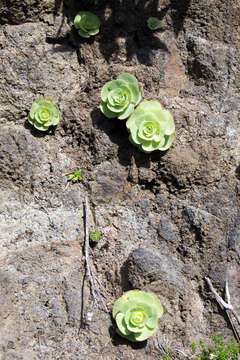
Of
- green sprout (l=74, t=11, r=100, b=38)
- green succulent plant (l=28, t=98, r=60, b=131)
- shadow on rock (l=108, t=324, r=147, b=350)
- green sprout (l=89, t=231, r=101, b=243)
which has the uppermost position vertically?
green sprout (l=74, t=11, r=100, b=38)

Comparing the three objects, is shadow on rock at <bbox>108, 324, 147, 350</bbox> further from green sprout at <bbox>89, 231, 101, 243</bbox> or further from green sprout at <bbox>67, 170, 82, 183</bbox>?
green sprout at <bbox>67, 170, 82, 183</bbox>

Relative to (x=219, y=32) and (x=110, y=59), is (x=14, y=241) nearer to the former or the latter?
(x=110, y=59)

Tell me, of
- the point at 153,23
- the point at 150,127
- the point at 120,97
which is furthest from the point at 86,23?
the point at 150,127

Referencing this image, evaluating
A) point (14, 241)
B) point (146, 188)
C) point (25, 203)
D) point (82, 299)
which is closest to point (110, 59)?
point (146, 188)

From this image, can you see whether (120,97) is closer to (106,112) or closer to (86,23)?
(106,112)

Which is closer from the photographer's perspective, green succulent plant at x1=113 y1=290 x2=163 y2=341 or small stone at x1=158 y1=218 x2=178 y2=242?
green succulent plant at x1=113 y1=290 x2=163 y2=341

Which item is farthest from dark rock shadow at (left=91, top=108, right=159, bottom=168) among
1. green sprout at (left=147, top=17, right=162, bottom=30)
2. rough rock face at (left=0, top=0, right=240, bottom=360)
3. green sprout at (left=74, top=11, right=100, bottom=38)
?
green sprout at (left=147, top=17, right=162, bottom=30)

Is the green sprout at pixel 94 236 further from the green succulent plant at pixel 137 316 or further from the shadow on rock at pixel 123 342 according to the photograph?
the shadow on rock at pixel 123 342
